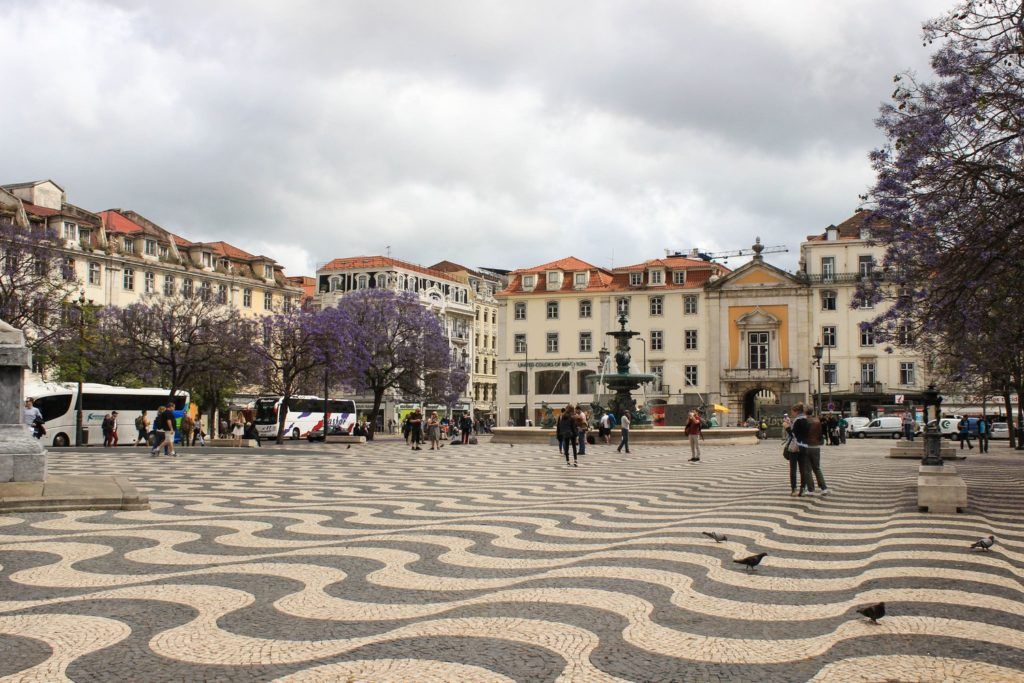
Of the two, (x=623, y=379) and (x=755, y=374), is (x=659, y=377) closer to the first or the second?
(x=755, y=374)

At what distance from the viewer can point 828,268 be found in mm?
64750

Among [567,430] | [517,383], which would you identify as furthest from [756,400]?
[567,430]

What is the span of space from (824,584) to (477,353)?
290ft

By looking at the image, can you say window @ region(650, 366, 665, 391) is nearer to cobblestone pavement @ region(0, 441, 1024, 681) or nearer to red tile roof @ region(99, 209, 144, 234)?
red tile roof @ region(99, 209, 144, 234)

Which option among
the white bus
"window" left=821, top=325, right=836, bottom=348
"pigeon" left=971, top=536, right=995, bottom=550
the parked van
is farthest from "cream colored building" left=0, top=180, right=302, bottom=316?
"pigeon" left=971, top=536, right=995, bottom=550

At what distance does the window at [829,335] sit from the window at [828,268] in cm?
316

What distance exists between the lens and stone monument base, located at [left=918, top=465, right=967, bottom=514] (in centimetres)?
1141

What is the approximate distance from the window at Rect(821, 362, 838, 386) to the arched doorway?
11.3 feet

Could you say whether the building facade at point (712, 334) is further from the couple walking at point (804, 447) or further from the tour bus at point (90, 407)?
the couple walking at point (804, 447)

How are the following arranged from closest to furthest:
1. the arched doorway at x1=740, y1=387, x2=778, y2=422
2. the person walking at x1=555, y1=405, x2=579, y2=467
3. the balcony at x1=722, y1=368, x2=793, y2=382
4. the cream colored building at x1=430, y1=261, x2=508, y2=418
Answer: the person walking at x1=555, y1=405, x2=579, y2=467, the balcony at x1=722, y1=368, x2=793, y2=382, the arched doorway at x1=740, y1=387, x2=778, y2=422, the cream colored building at x1=430, y1=261, x2=508, y2=418

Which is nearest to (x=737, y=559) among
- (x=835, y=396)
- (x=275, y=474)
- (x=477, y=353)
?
(x=275, y=474)

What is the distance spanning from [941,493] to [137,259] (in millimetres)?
60641

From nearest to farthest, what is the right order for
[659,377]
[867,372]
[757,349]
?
[867,372] → [757,349] → [659,377]

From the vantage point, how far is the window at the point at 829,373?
63956 mm
